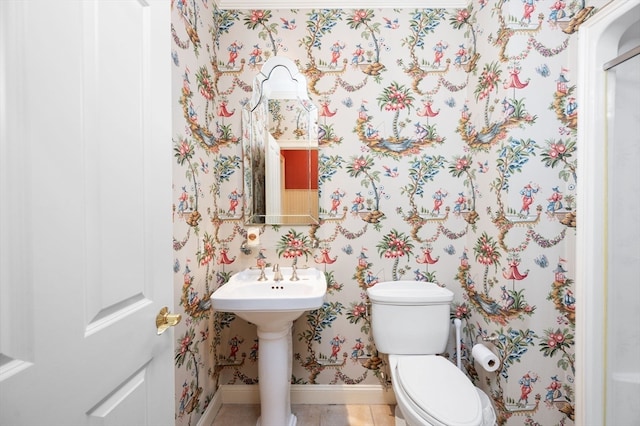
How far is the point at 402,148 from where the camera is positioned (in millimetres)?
1784

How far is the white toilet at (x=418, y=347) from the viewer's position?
1.20 metres

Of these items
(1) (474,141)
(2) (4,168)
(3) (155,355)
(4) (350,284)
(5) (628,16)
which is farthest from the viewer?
(4) (350,284)

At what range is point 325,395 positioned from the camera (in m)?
1.81

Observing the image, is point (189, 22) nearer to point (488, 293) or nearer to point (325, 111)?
point (325, 111)

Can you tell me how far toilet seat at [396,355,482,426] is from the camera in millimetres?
1096

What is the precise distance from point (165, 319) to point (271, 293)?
2.78 feet

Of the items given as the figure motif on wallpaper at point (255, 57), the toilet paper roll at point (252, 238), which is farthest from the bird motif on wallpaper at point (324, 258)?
the figure motif on wallpaper at point (255, 57)

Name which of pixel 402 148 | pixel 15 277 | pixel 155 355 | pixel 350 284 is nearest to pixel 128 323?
pixel 155 355

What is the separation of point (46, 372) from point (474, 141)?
1.89 m

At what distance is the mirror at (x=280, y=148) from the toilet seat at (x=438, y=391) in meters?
0.90

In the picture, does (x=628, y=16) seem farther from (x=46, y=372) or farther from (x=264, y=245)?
(x=46, y=372)

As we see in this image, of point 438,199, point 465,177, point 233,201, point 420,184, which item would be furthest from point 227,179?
point 465,177

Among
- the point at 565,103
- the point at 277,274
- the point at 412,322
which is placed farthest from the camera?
the point at 277,274

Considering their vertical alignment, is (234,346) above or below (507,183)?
below
